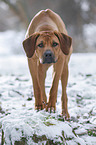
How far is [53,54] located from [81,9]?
14201 millimetres

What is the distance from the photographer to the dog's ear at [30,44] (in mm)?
2645

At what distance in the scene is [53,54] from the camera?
8.29ft

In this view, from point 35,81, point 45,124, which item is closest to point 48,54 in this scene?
point 35,81

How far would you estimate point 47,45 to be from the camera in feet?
8.34

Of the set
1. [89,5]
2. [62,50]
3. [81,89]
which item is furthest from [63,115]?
[89,5]

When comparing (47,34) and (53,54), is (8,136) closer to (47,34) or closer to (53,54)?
(53,54)

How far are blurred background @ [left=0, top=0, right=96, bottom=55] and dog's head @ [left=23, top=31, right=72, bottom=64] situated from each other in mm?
12303

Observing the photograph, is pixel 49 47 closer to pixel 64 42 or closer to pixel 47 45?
pixel 47 45

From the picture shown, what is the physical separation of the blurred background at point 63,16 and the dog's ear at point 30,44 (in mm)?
12272

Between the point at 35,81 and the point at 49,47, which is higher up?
the point at 49,47

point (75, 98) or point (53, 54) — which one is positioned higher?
point (53, 54)

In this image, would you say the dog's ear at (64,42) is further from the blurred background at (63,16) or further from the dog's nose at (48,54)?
the blurred background at (63,16)

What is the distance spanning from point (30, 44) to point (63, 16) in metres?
14.3

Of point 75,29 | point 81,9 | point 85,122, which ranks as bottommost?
point 85,122
